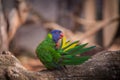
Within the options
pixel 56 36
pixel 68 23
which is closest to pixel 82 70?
pixel 56 36

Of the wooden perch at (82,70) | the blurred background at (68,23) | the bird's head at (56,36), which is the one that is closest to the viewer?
the wooden perch at (82,70)

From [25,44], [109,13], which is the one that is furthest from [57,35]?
[25,44]

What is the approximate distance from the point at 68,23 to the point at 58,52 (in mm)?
6736

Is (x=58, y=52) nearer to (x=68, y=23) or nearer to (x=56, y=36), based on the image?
(x=56, y=36)

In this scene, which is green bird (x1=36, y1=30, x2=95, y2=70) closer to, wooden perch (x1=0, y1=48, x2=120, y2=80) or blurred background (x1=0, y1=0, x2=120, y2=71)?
wooden perch (x1=0, y1=48, x2=120, y2=80)

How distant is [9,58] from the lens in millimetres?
2666

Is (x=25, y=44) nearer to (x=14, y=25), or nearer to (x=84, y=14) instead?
(x=84, y=14)

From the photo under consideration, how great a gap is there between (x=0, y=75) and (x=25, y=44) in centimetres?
656

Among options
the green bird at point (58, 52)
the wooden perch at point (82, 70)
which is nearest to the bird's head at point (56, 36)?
the green bird at point (58, 52)

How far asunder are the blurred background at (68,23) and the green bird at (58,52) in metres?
4.11

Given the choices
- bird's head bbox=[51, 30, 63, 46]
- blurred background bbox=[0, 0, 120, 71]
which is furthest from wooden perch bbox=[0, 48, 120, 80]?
blurred background bbox=[0, 0, 120, 71]

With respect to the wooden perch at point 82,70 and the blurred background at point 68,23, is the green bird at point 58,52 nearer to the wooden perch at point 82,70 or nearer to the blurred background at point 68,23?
the wooden perch at point 82,70

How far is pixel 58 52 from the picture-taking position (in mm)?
2686

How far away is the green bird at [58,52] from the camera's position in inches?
103
